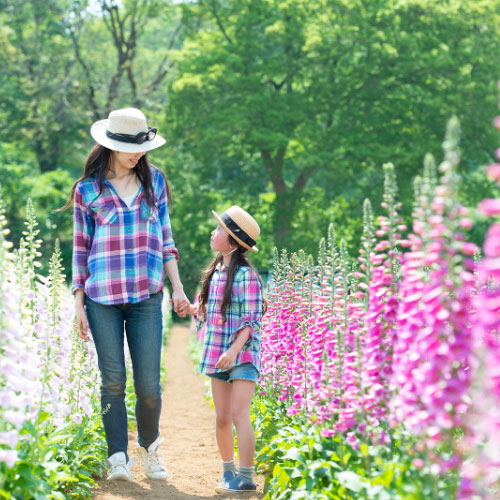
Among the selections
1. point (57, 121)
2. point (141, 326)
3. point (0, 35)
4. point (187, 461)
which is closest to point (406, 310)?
point (141, 326)

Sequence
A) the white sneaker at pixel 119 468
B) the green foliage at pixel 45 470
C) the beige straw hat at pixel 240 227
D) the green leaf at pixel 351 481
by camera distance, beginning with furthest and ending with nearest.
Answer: the beige straw hat at pixel 240 227 < the white sneaker at pixel 119 468 < the green foliage at pixel 45 470 < the green leaf at pixel 351 481

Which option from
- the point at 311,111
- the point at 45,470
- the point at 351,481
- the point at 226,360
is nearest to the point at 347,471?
the point at 351,481

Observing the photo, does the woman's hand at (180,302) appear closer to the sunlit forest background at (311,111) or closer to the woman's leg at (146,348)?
the woman's leg at (146,348)

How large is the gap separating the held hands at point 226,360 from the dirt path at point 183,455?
863 millimetres

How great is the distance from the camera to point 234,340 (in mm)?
5293

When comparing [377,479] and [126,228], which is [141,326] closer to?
[126,228]

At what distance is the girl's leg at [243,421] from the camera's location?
204 inches

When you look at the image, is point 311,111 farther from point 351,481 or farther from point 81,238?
point 351,481

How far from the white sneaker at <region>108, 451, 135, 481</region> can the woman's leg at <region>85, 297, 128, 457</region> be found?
0.16 feet

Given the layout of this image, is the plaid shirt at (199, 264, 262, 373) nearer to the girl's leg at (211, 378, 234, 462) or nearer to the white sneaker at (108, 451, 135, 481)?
the girl's leg at (211, 378, 234, 462)

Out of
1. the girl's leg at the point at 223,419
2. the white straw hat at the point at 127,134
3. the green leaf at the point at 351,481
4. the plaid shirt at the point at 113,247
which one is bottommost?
the girl's leg at the point at 223,419

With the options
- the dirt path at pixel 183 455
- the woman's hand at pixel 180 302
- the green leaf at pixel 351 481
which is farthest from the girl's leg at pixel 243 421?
the green leaf at pixel 351 481

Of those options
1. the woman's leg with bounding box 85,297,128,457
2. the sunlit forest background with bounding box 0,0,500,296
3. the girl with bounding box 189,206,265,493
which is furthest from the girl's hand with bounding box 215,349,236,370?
the sunlit forest background with bounding box 0,0,500,296

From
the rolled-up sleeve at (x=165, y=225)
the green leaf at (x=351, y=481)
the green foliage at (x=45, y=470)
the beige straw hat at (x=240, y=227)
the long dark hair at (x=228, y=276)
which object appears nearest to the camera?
the green leaf at (x=351, y=481)
